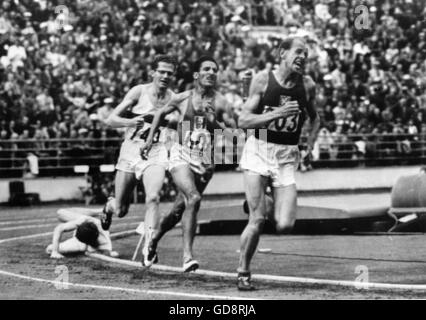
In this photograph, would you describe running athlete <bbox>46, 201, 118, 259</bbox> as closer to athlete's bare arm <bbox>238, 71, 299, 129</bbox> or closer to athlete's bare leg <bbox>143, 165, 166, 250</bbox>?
athlete's bare leg <bbox>143, 165, 166, 250</bbox>

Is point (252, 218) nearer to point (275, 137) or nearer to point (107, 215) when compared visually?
point (275, 137)

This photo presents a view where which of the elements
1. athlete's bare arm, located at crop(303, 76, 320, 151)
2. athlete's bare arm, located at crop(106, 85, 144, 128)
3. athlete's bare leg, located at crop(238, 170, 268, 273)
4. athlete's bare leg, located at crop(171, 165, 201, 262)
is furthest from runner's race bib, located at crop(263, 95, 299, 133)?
athlete's bare arm, located at crop(106, 85, 144, 128)

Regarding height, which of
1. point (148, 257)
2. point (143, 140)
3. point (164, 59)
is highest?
point (164, 59)

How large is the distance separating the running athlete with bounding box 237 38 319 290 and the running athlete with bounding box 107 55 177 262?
7.53 feet

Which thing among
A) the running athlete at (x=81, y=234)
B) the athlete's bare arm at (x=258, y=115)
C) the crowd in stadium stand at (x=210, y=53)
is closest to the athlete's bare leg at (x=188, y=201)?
the athlete's bare arm at (x=258, y=115)

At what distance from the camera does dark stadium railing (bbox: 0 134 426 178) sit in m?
26.2

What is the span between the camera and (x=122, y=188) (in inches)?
529

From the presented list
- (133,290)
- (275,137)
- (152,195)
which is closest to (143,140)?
(152,195)

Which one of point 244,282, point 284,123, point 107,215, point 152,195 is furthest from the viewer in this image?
point 107,215

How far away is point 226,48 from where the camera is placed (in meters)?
30.1

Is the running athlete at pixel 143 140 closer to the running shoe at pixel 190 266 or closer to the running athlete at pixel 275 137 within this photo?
the running shoe at pixel 190 266

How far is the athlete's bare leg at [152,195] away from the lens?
Answer: 12445 mm

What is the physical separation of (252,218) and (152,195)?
8.06 ft

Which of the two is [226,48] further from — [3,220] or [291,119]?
[291,119]
